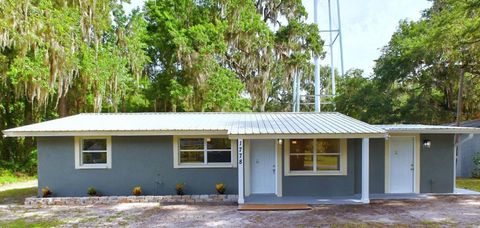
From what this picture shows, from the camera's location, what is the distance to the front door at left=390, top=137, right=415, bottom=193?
35.9 feet

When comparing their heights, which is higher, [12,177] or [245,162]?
[245,162]

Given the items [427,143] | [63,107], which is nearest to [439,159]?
[427,143]

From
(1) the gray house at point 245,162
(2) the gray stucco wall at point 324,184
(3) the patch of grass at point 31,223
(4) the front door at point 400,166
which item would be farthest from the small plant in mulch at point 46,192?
(4) the front door at point 400,166

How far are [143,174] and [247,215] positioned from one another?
3798 millimetres

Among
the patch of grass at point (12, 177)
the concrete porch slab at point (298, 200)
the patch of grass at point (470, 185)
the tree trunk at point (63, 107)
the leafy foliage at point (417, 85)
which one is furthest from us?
the leafy foliage at point (417, 85)

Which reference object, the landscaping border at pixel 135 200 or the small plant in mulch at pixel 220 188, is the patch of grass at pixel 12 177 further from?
the small plant in mulch at pixel 220 188

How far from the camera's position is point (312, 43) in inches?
846

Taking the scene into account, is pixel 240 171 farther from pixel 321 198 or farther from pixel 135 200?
pixel 135 200

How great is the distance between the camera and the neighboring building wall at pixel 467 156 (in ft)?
51.9

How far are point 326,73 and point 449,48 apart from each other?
23.6 metres

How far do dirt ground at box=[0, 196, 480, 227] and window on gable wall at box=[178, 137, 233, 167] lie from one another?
1.64m

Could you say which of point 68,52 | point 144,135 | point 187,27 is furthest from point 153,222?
point 187,27

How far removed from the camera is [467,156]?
1614 centimetres

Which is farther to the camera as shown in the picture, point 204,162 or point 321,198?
point 204,162
